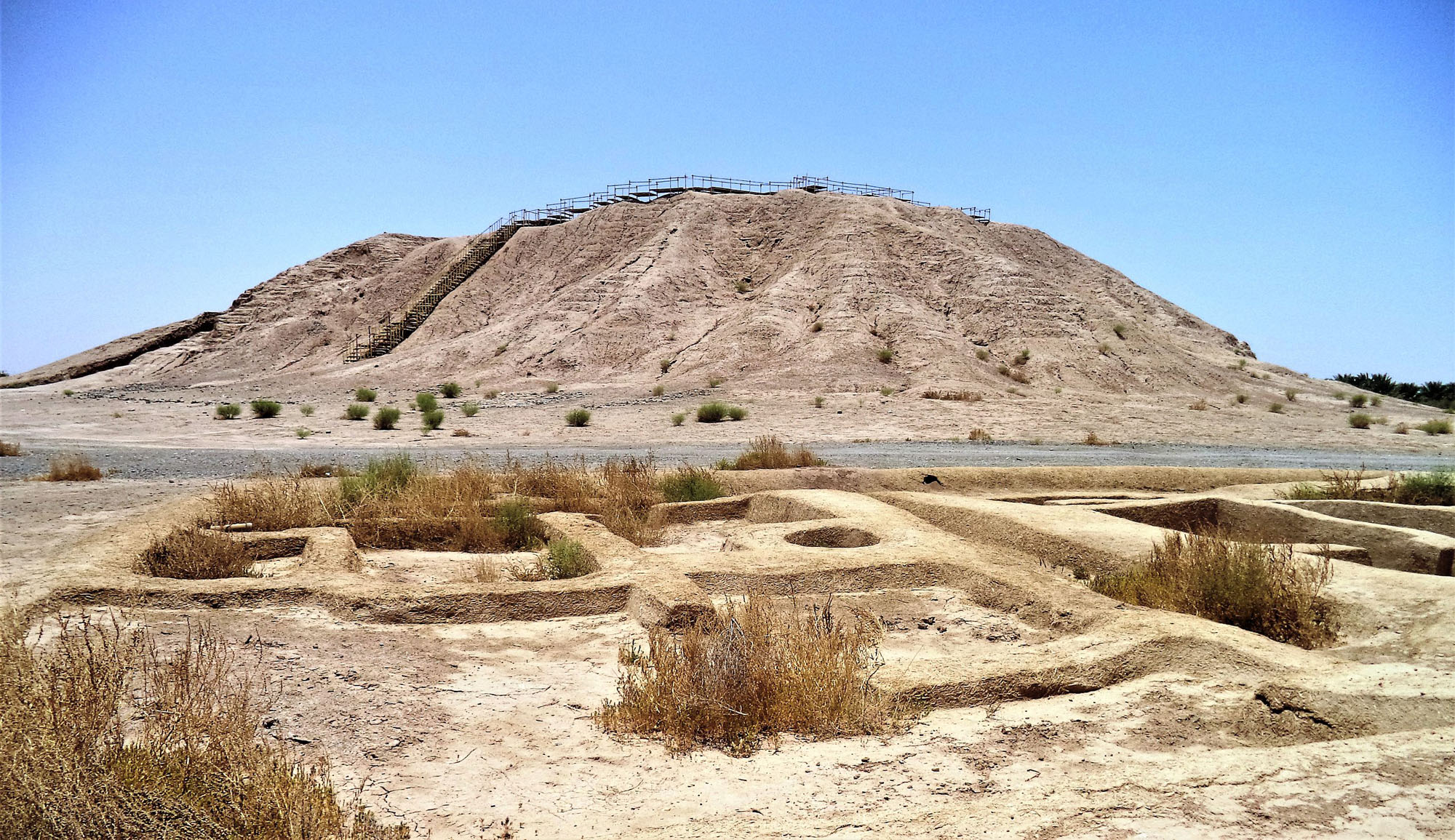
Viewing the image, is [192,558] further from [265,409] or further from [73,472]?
[265,409]

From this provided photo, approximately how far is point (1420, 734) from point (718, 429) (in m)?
19.1

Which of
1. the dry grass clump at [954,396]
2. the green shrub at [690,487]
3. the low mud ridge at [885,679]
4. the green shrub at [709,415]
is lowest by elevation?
the low mud ridge at [885,679]

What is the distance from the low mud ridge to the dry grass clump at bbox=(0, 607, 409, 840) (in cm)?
59

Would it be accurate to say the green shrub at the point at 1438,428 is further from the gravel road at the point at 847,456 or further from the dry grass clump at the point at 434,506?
the dry grass clump at the point at 434,506

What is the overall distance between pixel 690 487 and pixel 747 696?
21.6 feet

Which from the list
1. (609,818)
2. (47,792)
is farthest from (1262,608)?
(47,792)

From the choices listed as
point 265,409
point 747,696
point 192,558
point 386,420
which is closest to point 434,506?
point 192,558

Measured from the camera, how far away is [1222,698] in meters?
4.62

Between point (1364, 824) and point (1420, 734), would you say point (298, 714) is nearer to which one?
point (1364, 824)

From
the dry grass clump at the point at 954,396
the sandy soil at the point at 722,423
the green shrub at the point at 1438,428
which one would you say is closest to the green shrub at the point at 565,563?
the sandy soil at the point at 722,423

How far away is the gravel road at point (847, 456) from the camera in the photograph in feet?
48.3

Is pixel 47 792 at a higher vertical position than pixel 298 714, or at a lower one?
higher

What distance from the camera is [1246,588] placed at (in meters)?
5.97

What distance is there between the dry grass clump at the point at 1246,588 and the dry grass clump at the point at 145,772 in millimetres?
5314
